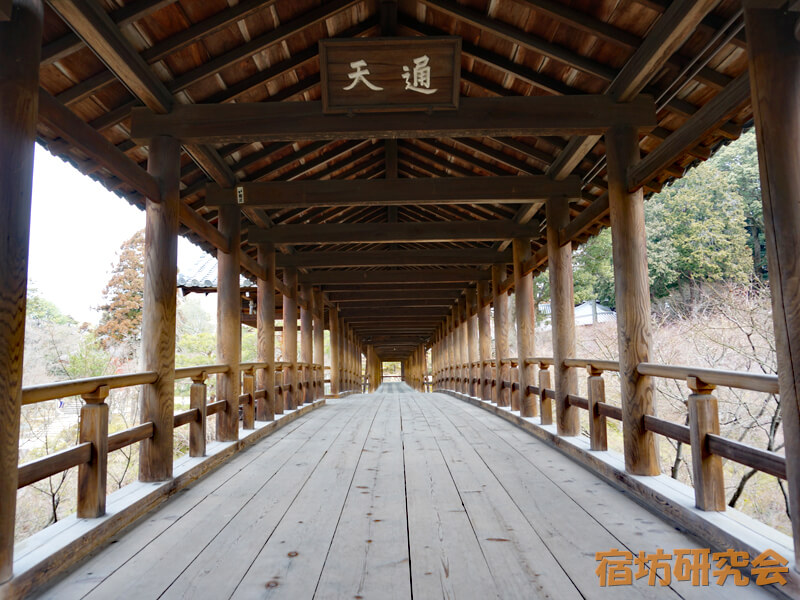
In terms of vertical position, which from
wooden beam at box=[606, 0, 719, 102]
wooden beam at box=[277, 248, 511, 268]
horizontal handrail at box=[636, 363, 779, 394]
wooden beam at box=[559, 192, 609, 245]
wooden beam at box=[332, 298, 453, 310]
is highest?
wooden beam at box=[606, 0, 719, 102]

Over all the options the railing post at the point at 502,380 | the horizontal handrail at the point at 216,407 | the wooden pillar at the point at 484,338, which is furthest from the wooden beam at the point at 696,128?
the wooden pillar at the point at 484,338

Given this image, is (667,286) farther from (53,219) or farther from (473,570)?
(53,219)

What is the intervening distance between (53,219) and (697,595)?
59.6 m

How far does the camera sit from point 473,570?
204 centimetres

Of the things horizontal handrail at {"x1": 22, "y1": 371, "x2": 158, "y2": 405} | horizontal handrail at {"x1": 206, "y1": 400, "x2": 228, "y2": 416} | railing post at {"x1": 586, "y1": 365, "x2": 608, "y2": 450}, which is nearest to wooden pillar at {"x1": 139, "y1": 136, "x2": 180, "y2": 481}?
horizontal handrail at {"x1": 22, "y1": 371, "x2": 158, "y2": 405}

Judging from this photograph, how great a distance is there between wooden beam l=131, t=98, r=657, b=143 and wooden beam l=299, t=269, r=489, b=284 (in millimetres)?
6061

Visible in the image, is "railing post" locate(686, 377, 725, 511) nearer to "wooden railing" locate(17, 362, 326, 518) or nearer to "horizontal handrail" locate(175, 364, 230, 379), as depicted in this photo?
"wooden railing" locate(17, 362, 326, 518)

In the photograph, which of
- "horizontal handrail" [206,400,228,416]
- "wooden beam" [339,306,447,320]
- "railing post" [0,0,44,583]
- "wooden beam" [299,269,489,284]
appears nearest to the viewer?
"railing post" [0,0,44,583]

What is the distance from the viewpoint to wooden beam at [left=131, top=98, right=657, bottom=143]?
3730mm

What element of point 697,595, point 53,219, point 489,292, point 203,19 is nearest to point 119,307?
point 489,292

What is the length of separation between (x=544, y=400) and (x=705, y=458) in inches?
124

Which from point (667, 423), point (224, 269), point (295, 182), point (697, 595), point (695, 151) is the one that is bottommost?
point (697, 595)

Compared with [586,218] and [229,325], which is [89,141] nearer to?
[229,325]

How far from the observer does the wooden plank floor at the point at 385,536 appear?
1910 mm
